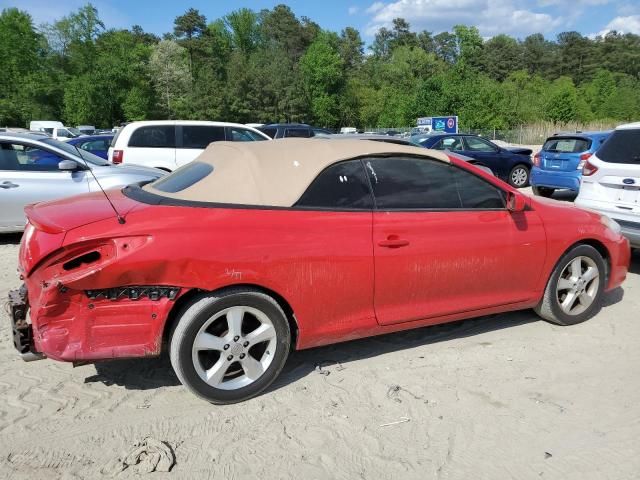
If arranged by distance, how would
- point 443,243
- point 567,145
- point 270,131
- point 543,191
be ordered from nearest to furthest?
1. point 443,243
2. point 567,145
3. point 543,191
4. point 270,131

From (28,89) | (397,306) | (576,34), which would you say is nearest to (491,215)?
(397,306)

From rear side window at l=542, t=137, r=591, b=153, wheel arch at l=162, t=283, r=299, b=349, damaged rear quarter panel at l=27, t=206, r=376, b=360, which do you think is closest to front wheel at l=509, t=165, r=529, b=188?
rear side window at l=542, t=137, r=591, b=153

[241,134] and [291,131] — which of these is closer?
[241,134]

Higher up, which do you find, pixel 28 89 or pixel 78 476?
pixel 28 89

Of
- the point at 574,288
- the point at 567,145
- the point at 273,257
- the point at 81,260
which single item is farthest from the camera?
the point at 567,145

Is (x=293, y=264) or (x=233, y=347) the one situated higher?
(x=293, y=264)

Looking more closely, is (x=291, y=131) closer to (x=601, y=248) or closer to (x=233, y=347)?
(x=601, y=248)

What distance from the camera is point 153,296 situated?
293cm

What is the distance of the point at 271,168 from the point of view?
3.47 metres

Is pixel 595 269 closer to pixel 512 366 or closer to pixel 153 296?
pixel 512 366

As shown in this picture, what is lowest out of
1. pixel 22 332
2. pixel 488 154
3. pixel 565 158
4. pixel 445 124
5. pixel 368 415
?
pixel 368 415

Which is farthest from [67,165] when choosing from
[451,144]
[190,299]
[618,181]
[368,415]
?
[451,144]

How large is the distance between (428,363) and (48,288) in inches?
99.6

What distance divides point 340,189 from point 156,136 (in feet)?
28.4
